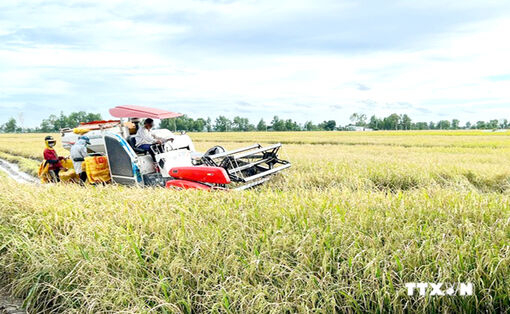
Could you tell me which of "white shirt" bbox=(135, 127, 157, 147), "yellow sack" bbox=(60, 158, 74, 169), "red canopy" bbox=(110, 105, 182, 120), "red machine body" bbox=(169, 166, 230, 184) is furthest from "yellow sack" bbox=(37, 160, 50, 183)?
"red machine body" bbox=(169, 166, 230, 184)

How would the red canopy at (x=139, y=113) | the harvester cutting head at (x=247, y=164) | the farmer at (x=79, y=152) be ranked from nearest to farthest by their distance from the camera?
the harvester cutting head at (x=247, y=164)
the red canopy at (x=139, y=113)
the farmer at (x=79, y=152)

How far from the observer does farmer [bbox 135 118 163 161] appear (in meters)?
7.14

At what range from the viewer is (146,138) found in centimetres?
721

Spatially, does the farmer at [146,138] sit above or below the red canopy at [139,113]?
below

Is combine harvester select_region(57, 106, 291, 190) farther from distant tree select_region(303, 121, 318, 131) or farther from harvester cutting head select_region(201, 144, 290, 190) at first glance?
distant tree select_region(303, 121, 318, 131)

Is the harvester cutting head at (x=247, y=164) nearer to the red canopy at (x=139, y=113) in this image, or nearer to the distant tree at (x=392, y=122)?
the red canopy at (x=139, y=113)

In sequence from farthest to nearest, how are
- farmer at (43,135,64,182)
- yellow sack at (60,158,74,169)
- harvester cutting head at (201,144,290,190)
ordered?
yellow sack at (60,158,74,169) < farmer at (43,135,64,182) < harvester cutting head at (201,144,290,190)

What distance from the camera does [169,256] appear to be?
3.37 m

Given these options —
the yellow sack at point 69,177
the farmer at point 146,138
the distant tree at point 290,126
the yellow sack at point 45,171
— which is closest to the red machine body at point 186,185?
the farmer at point 146,138

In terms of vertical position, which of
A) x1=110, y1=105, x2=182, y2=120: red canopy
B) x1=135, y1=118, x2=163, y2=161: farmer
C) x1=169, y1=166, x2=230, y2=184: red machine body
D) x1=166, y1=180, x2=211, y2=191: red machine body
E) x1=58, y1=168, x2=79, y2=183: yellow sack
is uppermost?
x1=110, y1=105, x2=182, y2=120: red canopy

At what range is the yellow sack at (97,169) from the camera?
7605 millimetres

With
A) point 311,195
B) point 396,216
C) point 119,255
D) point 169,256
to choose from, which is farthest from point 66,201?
point 396,216

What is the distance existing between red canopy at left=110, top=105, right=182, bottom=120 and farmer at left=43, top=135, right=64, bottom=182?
3.26m

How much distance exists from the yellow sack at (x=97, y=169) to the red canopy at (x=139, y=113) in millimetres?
1081
